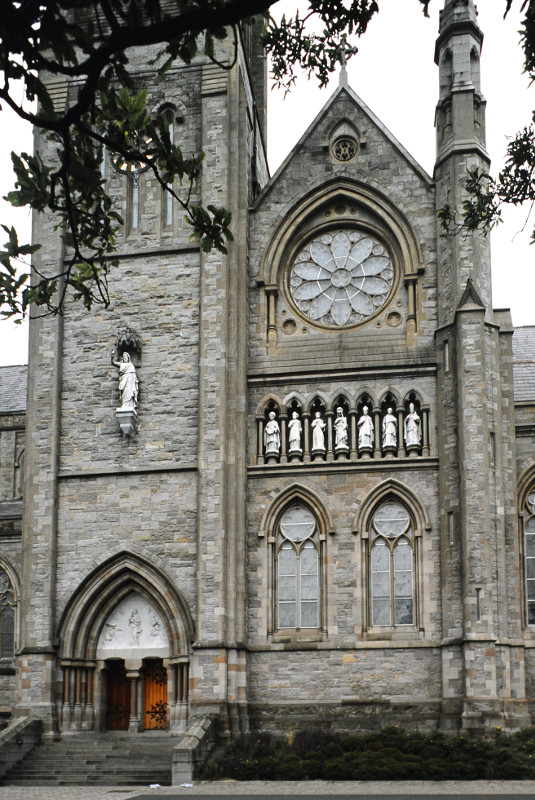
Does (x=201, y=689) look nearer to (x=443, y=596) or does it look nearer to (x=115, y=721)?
(x=115, y=721)

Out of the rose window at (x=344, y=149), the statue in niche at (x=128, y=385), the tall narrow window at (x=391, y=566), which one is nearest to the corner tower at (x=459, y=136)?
the rose window at (x=344, y=149)

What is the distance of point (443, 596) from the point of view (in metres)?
24.9

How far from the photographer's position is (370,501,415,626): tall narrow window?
83.7ft

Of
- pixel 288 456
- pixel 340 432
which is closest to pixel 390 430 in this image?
pixel 340 432

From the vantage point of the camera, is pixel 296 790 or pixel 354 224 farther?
pixel 354 224

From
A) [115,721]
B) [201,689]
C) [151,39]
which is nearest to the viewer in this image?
[151,39]

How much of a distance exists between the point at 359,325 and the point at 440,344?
2271 mm

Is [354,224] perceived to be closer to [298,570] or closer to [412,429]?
[412,429]

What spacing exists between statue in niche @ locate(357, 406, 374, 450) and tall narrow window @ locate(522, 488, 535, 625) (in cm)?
427

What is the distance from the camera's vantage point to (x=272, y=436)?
26828 mm

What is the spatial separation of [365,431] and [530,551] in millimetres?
4963

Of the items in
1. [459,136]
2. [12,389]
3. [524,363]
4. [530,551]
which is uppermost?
[459,136]

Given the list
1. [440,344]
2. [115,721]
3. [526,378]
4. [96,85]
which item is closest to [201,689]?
[115,721]

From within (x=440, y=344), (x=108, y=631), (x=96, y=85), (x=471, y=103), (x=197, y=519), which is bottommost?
(x=108, y=631)
